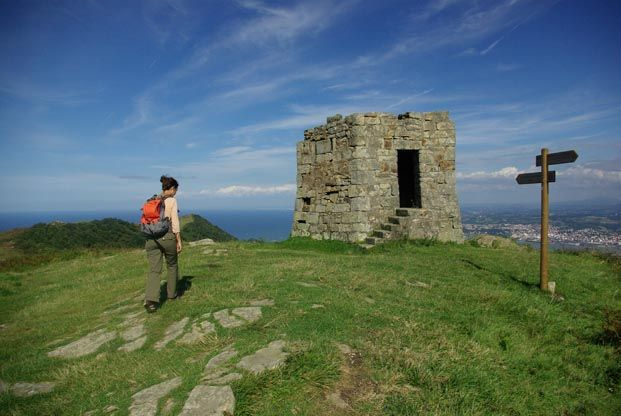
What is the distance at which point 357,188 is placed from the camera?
14.1 m

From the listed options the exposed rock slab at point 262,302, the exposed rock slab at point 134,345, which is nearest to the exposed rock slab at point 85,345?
the exposed rock slab at point 134,345

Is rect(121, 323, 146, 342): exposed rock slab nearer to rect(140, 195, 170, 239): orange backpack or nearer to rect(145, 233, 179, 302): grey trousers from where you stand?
rect(145, 233, 179, 302): grey trousers

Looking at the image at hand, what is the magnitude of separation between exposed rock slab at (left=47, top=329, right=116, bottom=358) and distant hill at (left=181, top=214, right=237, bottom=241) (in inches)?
1035

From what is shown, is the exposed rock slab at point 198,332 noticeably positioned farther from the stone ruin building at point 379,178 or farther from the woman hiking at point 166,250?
the stone ruin building at point 379,178

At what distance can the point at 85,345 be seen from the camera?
6219 millimetres

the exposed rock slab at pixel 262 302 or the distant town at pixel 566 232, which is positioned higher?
the exposed rock slab at pixel 262 302

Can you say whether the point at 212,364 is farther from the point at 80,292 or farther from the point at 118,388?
the point at 80,292

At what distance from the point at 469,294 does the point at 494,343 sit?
1.91 m

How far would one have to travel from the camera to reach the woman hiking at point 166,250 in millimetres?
6988

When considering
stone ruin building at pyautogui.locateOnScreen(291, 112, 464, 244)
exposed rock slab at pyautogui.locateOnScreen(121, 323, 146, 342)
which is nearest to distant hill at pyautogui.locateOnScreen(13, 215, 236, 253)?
stone ruin building at pyautogui.locateOnScreen(291, 112, 464, 244)

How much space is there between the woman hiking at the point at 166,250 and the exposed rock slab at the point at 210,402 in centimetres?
333

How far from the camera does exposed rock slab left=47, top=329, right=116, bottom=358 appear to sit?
6016mm

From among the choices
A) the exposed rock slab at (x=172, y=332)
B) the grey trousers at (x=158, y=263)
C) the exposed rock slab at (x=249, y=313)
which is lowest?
the exposed rock slab at (x=172, y=332)

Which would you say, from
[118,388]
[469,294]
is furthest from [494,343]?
[118,388]
